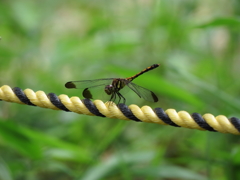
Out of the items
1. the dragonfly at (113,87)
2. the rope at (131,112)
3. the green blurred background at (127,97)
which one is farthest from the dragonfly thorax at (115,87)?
the rope at (131,112)

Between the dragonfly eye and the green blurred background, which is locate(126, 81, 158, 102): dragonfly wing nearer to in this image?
the dragonfly eye

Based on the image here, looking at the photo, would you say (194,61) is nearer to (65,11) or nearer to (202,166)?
(202,166)

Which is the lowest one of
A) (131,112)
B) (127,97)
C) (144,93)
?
(131,112)

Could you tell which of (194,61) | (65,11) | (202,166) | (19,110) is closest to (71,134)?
(19,110)

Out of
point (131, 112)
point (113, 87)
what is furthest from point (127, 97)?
point (131, 112)

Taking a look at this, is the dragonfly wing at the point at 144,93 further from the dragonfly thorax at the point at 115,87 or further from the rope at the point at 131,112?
the rope at the point at 131,112

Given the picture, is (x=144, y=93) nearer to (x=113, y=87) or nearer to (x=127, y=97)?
(x=113, y=87)

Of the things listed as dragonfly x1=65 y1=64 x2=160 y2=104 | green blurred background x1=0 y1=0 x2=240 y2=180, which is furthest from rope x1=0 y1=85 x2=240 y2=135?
green blurred background x1=0 y1=0 x2=240 y2=180
